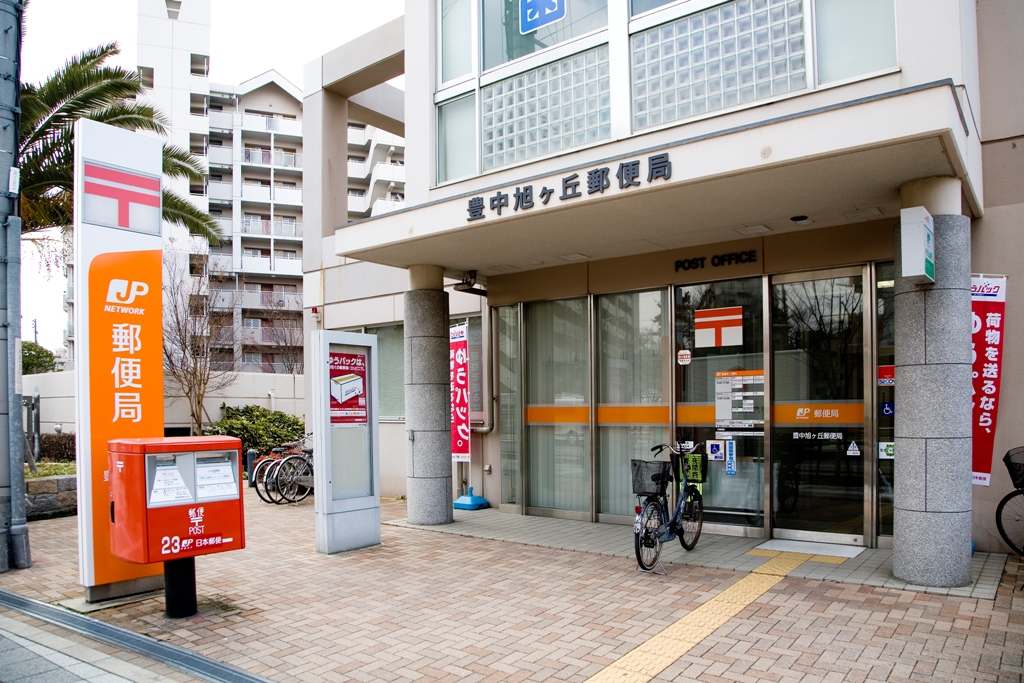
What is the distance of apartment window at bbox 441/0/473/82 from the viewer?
9508 mm

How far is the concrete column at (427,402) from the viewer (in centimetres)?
1005

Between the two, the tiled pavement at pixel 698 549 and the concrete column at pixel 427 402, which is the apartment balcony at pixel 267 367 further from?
the tiled pavement at pixel 698 549

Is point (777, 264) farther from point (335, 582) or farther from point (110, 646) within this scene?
point (110, 646)

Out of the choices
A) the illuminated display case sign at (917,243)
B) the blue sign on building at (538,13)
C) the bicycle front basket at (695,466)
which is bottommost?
the bicycle front basket at (695,466)

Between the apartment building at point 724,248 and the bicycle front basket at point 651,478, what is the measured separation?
199cm

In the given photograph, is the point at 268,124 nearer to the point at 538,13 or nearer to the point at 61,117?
the point at 61,117

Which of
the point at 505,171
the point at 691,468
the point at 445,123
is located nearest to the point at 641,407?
the point at 691,468

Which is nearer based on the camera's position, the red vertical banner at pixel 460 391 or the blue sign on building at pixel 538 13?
the blue sign on building at pixel 538 13

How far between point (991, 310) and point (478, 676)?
241 inches

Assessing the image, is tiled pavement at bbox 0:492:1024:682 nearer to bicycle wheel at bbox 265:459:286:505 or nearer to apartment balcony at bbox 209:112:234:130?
bicycle wheel at bbox 265:459:286:505

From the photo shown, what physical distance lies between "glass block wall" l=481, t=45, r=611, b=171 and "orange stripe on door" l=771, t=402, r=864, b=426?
3757mm

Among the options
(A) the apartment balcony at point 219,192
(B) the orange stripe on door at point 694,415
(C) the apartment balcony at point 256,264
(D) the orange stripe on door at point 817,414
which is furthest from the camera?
(A) the apartment balcony at point 219,192

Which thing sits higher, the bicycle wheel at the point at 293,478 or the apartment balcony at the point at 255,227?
the apartment balcony at the point at 255,227

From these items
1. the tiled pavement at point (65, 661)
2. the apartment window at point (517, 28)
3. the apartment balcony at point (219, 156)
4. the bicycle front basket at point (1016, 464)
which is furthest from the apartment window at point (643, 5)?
the apartment balcony at point (219, 156)
